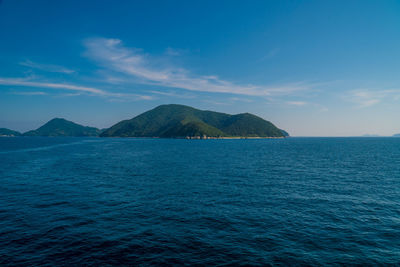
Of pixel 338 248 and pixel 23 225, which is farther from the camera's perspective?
pixel 23 225

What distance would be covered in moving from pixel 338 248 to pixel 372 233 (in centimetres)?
668

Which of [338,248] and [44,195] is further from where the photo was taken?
[44,195]

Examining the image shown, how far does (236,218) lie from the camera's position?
2611 cm

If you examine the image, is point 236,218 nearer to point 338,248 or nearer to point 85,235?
point 338,248

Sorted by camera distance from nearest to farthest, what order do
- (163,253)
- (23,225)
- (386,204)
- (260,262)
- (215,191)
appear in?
(260,262), (163,253), (23,225), (386,204), (215,191)

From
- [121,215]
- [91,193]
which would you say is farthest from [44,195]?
[121,215]

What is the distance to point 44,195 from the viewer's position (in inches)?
1396

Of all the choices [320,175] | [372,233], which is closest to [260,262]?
[372,233]

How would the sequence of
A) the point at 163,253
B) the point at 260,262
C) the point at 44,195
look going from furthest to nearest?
the point at 44,195 < the point at 163,253 < the point at 260,262

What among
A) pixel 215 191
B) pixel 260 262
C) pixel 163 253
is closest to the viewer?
pixel 260 262

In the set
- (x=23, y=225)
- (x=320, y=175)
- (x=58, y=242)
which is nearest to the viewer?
(x=58, y=242)

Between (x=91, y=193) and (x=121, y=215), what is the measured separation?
14067 millimetres

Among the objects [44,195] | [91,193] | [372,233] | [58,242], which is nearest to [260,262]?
[372,233]

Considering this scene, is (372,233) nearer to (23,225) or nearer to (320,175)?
(320,175)
